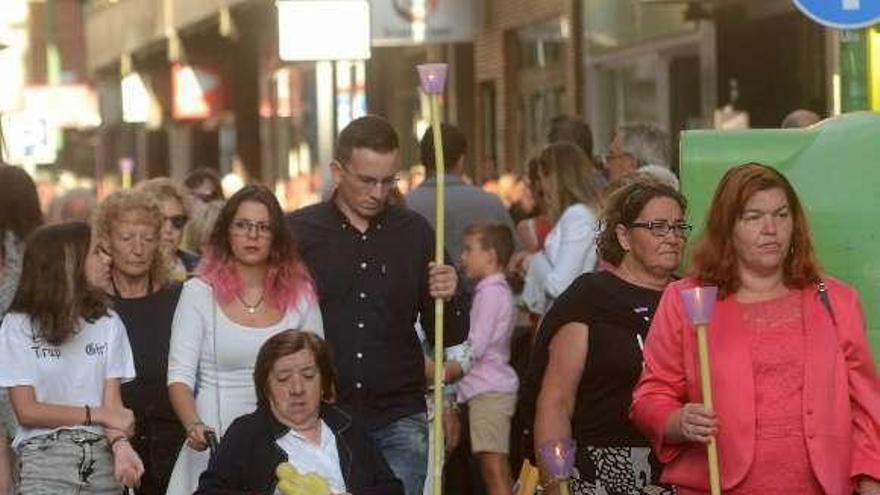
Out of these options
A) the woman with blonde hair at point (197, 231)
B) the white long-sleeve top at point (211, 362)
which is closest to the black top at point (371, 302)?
the white long-sleeve top at point (211, 362)

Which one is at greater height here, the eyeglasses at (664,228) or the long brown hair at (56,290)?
the eyeglasses at (664,228)

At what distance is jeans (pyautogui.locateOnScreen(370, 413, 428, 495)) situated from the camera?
10.0m

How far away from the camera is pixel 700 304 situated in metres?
7.19

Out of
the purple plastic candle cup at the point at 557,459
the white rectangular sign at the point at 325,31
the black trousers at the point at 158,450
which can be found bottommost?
the black trousers at the point at 158,450

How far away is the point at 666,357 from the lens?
7.68 m

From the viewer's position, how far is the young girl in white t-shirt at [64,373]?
380 inches

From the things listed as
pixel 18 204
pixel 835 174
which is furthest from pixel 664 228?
pixel 18 204

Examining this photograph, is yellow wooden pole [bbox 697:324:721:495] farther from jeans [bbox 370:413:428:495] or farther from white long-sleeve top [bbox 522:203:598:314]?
white long-sleeve top [bbox 522:203:598:314]

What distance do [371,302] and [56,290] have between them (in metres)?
1.18

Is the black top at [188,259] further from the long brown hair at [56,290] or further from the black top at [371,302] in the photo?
the long brown hair at [56,290]

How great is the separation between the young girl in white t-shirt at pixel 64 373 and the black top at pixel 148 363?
1.87 feet

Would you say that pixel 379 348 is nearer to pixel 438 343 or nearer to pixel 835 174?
pixel 438 343

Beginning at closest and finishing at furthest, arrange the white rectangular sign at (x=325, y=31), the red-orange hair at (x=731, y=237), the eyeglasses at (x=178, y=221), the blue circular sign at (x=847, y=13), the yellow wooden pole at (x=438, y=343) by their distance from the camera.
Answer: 1. the red-orange hair at (x=731, y=237)
2. the yellow wooden pole at (x=438, y=343)
3. the blue circular sign at (x=847, y=13)
4. the eyeglasses at (x=178, y=221)
5. the white rectangular sign at (x=325, y=31)

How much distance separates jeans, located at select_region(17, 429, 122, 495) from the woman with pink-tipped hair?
261 millimetres
